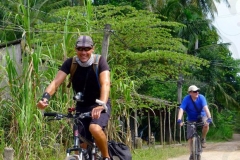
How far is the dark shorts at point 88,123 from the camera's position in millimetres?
4863

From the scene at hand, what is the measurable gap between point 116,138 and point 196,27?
19.9 metres

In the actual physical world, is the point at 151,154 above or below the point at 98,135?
below

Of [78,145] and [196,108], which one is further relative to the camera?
[196,108]

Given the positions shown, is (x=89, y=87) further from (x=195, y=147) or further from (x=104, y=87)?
(x=195, y=147)

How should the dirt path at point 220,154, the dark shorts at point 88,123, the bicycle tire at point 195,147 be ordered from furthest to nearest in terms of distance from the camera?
the dirt path at point 220,154 < the bicycle tire at point 195,147 < the dark shorts at point 88,123

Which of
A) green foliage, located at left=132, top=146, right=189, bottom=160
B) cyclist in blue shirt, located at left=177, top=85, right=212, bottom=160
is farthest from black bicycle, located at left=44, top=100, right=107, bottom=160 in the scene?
green foliage, located at left=132, top=146, right=189, bottom=160

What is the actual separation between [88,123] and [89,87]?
353 mm

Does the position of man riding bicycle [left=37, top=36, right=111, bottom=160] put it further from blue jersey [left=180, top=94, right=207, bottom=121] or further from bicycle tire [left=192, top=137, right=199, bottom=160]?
blue jersey [left=180, top=94, right=207, bottom=121]

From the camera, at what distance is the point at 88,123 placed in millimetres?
5113

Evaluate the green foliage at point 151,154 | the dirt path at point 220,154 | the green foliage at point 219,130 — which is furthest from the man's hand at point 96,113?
the green foliage at point 219,130

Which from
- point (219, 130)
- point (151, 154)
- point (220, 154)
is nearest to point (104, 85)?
point (151, 154)

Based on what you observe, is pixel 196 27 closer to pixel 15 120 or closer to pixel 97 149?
pixel 15 120

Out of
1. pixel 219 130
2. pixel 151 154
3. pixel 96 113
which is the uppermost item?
pixel 96 113

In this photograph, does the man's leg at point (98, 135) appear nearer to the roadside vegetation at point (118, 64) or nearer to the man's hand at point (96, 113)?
the man's hand at point (96, 113)
